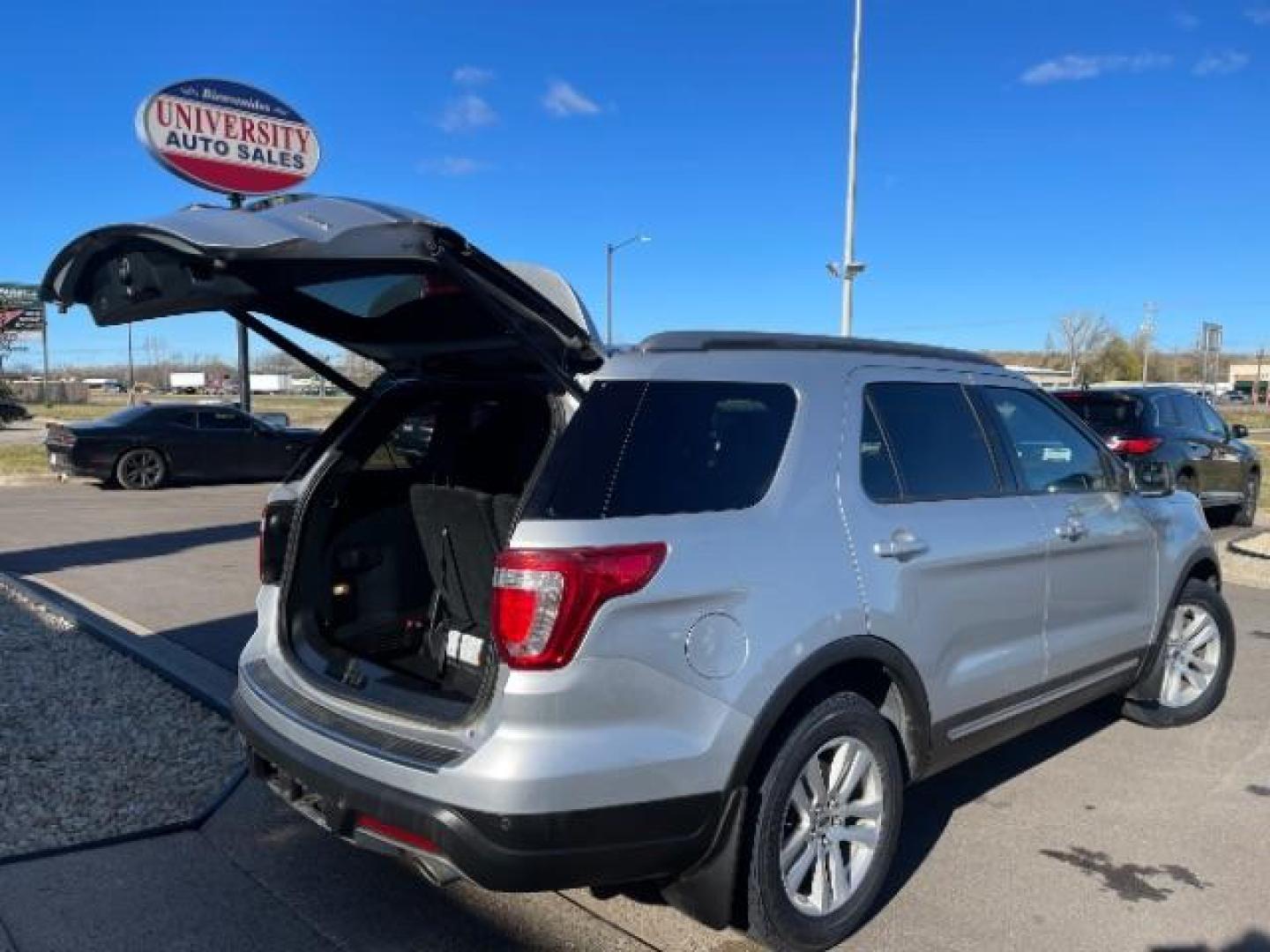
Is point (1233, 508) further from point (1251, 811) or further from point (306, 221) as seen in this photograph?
point (306, 221)

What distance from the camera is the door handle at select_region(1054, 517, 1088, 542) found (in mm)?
4070

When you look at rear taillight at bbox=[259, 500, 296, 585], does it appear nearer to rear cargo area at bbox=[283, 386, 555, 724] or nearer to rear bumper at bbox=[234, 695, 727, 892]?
rear cargo area at bbox=[283, 386, 555, 724]

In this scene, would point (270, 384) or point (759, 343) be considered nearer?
point (759, 343)

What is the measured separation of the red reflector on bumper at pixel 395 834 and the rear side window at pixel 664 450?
87 centimetres

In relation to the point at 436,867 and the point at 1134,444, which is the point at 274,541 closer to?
the point at 436,867

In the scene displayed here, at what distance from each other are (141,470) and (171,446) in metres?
0.59

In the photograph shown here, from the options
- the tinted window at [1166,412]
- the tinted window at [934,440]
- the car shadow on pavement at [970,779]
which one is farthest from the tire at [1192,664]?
→ the tinted window at [1166,412]

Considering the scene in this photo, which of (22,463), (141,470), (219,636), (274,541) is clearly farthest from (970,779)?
(22,463)

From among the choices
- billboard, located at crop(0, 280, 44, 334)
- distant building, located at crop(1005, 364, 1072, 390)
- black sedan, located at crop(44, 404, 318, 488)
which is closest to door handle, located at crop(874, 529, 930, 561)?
distant building, located at crop(1005, 364, 1072, 390)

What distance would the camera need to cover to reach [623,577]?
2627 millimetres

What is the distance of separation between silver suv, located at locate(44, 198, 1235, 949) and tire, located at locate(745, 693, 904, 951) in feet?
0.03

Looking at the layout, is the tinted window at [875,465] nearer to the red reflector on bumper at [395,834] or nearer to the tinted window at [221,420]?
the red reflector on bumper at [395,834]

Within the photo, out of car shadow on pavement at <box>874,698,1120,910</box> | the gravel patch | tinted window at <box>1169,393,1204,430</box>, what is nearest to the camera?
car shadow on pavement at <box>874,698,1120,910</box>

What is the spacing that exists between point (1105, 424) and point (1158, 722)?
21.0ft
